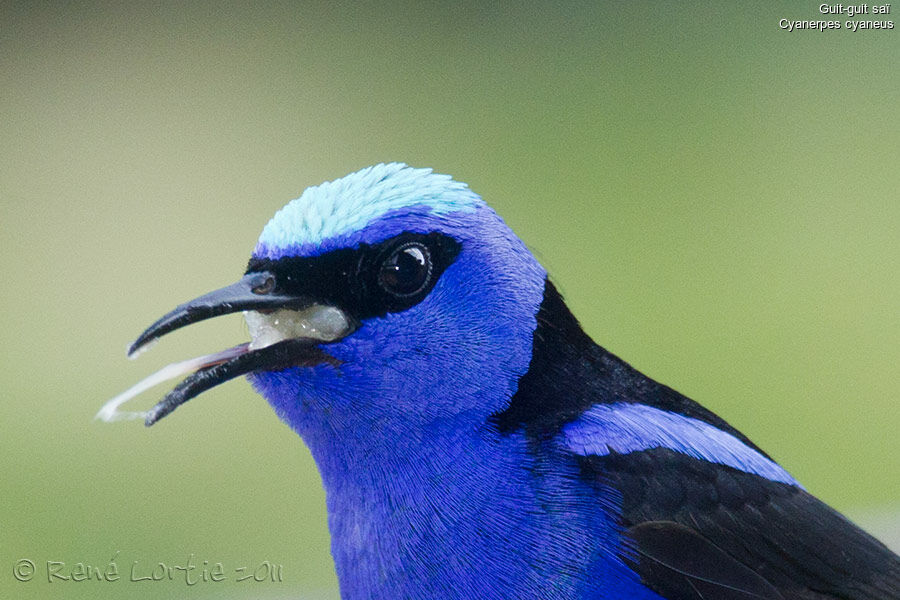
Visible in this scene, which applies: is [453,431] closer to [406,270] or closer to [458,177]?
[406,270]

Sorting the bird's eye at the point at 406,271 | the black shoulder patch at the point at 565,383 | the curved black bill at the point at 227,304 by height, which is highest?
the bird's eye at the point at 406,271

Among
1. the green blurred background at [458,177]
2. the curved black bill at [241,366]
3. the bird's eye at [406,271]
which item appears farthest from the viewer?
the green blurred background at [458,177]

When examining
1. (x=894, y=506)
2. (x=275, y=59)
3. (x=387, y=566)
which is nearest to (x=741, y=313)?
(x=894, y=506)

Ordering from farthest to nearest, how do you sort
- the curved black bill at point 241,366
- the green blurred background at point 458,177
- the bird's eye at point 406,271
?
the green blurred background at point 458,177 < the bird's eye at point 406,271 < the curved black bill at point 241,366

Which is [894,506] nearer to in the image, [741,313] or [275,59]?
[741,313]

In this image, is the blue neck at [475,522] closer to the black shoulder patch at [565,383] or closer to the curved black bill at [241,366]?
the black shoulder patch at [565,383]

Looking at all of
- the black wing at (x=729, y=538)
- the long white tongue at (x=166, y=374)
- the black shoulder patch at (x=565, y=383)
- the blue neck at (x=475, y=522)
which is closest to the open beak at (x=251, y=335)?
the long white tongue at (x=166, y=374)

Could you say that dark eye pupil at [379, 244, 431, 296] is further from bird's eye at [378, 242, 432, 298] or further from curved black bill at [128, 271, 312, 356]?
curved black bill at [128, 271, 312, 356]
